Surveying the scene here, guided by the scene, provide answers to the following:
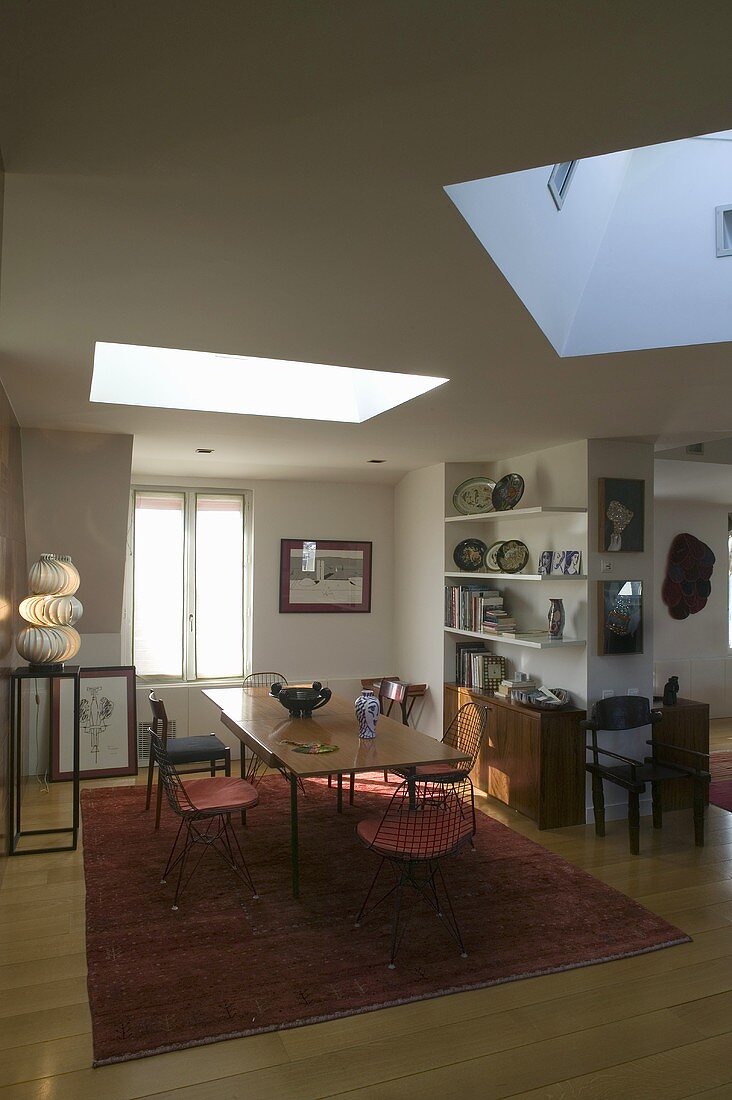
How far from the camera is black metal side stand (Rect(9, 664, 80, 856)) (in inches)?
180

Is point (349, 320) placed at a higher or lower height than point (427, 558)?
higher

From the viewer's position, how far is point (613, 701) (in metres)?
5.21

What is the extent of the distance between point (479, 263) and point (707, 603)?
7900 mm

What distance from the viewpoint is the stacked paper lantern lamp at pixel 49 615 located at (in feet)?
15.0

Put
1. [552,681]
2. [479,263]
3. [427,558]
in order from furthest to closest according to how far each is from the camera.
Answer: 1. [427,558]
2. [552,681]
3. [479,263]

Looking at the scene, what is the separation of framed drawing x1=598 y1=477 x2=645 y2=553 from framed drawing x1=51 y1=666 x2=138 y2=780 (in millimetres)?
3879

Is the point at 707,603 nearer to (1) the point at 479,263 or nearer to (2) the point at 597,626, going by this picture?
(2) the point at 597,626

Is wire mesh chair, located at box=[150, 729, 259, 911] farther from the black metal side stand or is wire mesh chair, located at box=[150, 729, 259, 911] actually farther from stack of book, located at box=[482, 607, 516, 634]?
stack of book, located at box=[482, 607, 516, 634]

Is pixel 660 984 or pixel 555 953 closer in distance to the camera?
pixel 660 984

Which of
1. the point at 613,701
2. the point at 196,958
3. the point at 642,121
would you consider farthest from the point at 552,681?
the point at 642,121

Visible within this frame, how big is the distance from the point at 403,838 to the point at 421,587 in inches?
150

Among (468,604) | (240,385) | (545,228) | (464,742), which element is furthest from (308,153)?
(468,604)

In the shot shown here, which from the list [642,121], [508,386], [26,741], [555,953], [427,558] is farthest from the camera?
[427,558]

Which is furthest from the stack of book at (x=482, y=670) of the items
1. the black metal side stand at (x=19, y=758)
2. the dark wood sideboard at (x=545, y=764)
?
the black metal side stand at (x=19, y=758)
